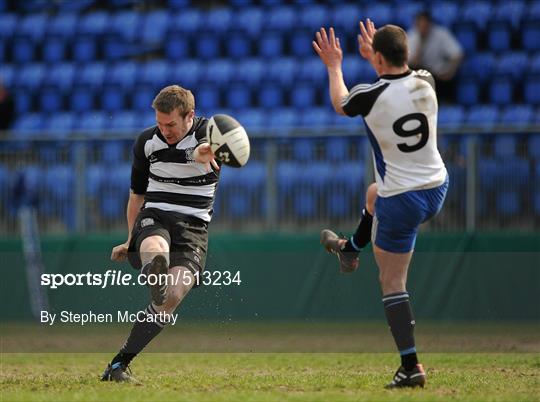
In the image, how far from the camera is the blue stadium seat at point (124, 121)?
1723 cm

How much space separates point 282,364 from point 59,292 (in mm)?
3838

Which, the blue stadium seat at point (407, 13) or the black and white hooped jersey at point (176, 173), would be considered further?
the blue stadium seat at point (407, 13)

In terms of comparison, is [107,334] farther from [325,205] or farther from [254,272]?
[325,205]

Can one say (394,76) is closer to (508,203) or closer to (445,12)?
(508,203)

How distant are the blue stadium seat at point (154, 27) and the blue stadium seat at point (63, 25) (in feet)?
4.16

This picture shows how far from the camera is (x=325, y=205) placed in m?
13.3

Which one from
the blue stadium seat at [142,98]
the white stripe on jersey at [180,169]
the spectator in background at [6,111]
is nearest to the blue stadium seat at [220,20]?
the blue stadium seat at [142,98]

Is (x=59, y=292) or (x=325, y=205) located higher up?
(x=325, y=205)

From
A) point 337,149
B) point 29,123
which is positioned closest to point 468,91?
point 337,149

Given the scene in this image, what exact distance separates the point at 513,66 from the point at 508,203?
13.7 feet

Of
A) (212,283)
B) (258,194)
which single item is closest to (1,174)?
(258,194)

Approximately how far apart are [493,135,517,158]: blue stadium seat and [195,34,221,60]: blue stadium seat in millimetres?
6780

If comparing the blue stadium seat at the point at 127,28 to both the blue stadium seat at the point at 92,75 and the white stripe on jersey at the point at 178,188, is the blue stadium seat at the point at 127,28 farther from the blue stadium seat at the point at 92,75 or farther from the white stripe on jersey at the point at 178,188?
the white stripe on jersey at the point at 178,188

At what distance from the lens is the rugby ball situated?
7902 millimetres
